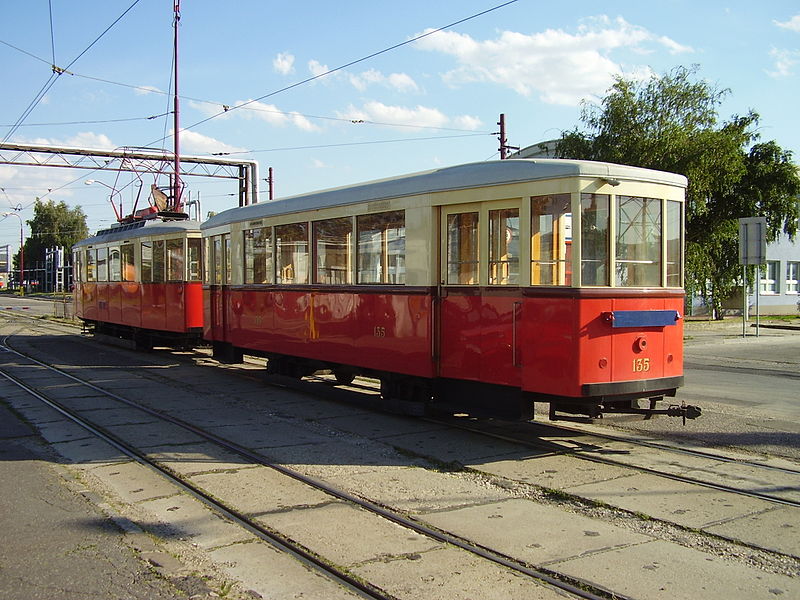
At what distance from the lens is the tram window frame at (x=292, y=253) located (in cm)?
1130

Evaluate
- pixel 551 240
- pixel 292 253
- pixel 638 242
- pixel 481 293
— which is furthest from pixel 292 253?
pixel 638 242

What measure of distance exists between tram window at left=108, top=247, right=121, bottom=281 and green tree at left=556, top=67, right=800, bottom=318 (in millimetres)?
15127

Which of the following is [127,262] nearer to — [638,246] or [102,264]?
[102,264]

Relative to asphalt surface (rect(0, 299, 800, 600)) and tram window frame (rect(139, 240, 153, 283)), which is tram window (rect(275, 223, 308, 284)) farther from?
tram window frame (rect(139, 240, 153, 283))

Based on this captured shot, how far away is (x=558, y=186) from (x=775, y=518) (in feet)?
11.8

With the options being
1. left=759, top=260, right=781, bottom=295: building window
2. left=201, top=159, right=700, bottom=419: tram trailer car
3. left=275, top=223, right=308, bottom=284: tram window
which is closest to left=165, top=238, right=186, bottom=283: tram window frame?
left=275, top=223, right=308, bottom=284: tram window

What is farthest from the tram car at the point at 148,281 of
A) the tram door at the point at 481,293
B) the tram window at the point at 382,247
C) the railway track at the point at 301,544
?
the tram door at the point at 481,293

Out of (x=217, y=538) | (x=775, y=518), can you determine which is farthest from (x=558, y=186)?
(x=217, y=538)

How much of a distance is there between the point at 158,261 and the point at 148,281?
782 millimetres

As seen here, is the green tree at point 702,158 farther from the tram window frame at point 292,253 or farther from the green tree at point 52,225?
the green tree at point 52,225

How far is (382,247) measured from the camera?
9.66 m

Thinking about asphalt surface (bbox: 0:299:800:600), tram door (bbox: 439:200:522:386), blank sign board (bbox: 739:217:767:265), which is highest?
blank sign board (bbox: 739:217:767:265)

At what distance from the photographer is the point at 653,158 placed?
24.0 metres

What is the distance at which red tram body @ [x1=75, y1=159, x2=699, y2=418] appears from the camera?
751cm
